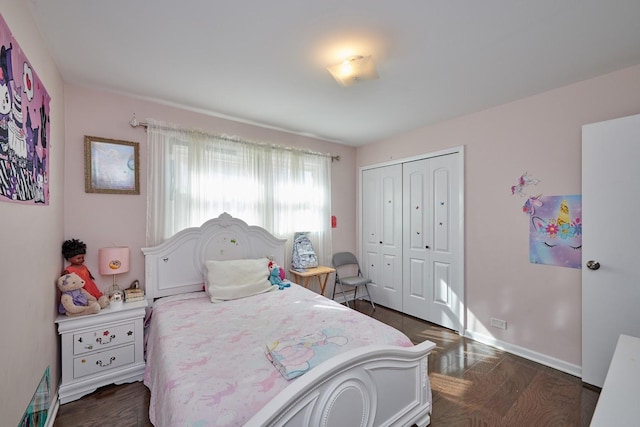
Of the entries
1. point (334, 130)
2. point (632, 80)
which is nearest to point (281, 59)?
point (334, 130)

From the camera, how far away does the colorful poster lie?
1.11 meters

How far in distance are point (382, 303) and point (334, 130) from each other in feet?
8.47

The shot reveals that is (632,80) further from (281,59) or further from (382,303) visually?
(382,303)

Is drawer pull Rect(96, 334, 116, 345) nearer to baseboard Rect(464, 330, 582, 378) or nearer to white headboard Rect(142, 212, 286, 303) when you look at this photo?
white headboard Rect(142, 212, 286, 303)

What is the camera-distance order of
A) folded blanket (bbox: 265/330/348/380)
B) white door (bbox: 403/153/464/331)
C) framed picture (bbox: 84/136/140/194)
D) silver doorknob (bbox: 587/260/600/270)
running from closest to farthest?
1. folded blanket (bbox: 265/330/348/380)
2. silver doorknob (bbox: 587/260/600/270)
3. framed picture (bbox: 84/136/140/194)
4. white door (bbox: 403/153/464/331)

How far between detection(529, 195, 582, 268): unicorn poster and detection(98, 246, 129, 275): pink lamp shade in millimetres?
3674

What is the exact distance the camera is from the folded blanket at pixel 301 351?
1.35m

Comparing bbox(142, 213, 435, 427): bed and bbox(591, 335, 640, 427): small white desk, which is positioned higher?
bbox(591, 335, 640, 427): small white desk

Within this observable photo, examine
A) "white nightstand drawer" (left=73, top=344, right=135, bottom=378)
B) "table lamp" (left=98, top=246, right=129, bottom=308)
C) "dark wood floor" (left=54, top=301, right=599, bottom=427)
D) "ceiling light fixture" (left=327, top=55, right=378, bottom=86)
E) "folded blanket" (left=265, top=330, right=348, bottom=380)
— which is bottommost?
"dark wood floor" (left=54, top=301, right=599, bottom=427)

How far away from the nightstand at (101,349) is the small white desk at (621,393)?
2809mm

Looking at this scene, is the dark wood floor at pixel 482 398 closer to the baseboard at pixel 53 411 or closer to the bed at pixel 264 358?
the baseboard at pixel 53 411

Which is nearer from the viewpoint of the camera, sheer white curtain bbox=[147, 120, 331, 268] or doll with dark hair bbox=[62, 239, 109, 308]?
doll with dark hair bbox=[62, 239, 109, 308]

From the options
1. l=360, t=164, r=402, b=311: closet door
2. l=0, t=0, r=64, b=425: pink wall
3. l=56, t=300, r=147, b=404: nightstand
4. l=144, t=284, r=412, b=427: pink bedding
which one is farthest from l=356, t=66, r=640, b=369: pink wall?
l=0, t=0, r=64, b=425: pink wall

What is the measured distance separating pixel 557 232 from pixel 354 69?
2264 millimetres
